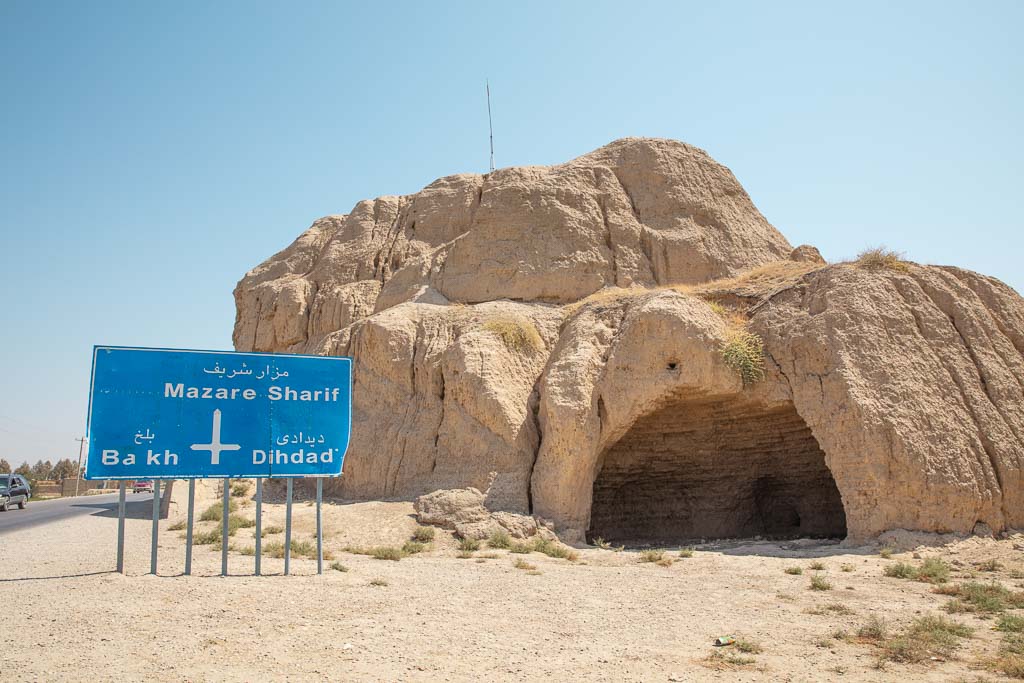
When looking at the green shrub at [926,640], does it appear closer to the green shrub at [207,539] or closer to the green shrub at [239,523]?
the green shrub at [207,539]

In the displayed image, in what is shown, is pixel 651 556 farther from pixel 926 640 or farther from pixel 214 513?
pixel 214 513

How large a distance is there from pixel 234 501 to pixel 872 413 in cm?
1427

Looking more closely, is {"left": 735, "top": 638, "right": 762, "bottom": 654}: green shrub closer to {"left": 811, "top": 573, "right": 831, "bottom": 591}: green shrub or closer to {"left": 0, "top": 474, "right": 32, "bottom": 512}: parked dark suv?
{"left": 811, "top": 573, "right": 831, "bottom": 591}: green shrub

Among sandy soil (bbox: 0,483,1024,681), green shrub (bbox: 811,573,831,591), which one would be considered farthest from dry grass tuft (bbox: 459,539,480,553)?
green shrub (bbox: 811,573,831,591)

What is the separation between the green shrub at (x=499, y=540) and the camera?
43.9ft

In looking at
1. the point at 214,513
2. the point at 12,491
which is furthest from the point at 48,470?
the point at 214,513

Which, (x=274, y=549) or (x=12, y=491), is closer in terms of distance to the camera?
(x=274, y=549)

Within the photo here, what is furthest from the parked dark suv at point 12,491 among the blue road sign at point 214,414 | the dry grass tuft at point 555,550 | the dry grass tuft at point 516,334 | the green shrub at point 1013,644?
the green shrub at point 1013,644

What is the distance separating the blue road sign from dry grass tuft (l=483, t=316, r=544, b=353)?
7.01 meters

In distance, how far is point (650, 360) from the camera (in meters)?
15.2

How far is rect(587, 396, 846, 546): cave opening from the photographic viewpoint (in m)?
17.2

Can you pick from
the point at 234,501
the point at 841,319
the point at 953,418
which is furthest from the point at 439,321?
the point at 953,418

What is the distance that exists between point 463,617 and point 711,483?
1216 cm

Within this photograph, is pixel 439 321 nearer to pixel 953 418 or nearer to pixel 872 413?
pixel 872 413
